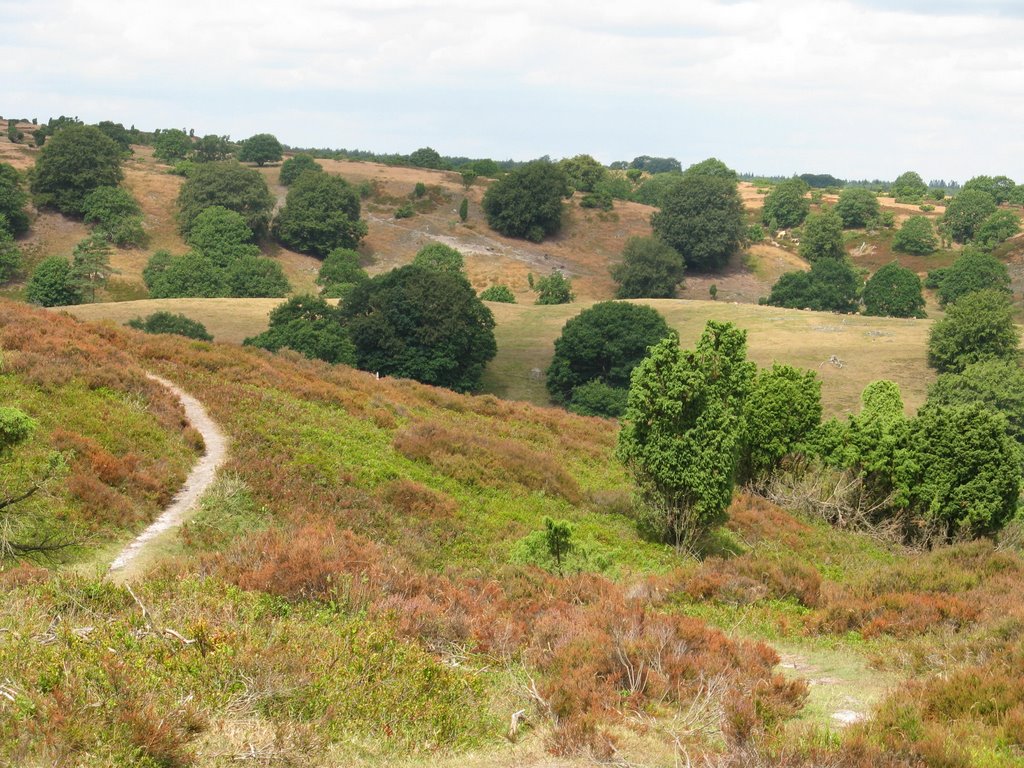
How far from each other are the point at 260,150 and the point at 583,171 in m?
53.7

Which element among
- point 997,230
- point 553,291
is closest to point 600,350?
point 553,291

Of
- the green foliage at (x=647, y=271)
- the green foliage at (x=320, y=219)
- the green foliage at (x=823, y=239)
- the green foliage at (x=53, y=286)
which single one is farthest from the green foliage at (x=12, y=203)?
the green foliage at (x=823, y=239)

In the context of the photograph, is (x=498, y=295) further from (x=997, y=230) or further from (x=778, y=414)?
(x=997, y=230)

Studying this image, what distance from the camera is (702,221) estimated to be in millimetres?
126688

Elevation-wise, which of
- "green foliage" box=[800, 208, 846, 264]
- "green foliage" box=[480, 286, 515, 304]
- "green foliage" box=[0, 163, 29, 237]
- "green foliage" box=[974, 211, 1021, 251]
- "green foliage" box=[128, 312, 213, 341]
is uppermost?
"green foliage" box=[974, 211, 1021, 251]

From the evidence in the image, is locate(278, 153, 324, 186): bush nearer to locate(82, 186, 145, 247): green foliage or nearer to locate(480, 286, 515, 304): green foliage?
locate(82, 186, 145, 247): green foliage

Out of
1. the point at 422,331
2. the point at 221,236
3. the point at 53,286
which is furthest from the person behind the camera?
the point at 221,236

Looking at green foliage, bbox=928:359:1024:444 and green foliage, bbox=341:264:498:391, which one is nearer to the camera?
green foliage, bbox=928:359:1024:444

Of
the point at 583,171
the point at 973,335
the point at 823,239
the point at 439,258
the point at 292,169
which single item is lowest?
the point at 973,335

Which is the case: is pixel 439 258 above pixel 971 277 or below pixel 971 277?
below

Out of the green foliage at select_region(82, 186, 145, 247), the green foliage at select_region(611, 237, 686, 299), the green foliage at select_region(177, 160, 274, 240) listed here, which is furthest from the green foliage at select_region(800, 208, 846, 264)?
the green foliage at select_region(82, 186, 145, 247)

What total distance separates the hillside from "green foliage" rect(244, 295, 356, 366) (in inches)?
1692

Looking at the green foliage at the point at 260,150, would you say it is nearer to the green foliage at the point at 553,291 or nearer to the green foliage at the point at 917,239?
the green foliage at the point at 553,291

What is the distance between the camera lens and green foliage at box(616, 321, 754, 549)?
69.7ft
